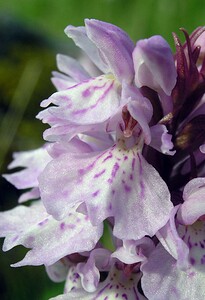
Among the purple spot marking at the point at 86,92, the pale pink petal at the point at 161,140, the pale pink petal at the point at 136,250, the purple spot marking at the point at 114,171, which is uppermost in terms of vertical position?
the purple spot marking at the point at 86,92

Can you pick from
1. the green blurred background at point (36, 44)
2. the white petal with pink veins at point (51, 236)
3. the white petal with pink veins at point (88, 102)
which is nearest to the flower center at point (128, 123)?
the white petal with pink veins at point (88, 102)

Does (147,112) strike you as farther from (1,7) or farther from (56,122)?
(1,7)

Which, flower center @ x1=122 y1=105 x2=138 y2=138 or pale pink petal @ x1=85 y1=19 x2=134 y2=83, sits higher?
pale pink petal @ x1=85 y1=19 x2=134 y2=83

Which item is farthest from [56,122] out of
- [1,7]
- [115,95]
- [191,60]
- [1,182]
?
[1,7]

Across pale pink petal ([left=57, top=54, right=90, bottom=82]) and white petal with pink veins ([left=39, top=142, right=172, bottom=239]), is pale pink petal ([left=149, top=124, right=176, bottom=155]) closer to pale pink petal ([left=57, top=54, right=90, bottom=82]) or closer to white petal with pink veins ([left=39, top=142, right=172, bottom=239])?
white petal with pink veins ([left=39, top=142, right=172, bottom=239])

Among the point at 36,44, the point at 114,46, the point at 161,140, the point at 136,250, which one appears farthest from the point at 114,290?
the point at 36,44

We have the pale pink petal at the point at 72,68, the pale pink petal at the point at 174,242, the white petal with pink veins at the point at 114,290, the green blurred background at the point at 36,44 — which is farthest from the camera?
the green blurred background at the point at 36,44

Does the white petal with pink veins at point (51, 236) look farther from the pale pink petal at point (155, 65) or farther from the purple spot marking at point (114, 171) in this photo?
the pale pink petal at point (155, 65)

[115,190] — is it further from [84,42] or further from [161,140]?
[84,42]

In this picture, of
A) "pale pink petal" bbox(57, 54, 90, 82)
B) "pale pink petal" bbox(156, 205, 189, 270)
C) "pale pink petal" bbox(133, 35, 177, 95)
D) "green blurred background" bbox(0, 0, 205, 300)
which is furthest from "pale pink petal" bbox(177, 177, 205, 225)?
"green blurred background" bbox(0, 0, 205, 300)
